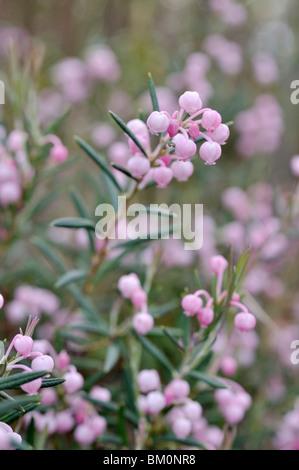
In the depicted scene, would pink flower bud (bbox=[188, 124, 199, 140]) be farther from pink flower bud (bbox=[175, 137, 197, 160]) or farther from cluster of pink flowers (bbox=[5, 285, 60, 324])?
cluster of pink flowers (bbox=[5, 285, 60, 324])

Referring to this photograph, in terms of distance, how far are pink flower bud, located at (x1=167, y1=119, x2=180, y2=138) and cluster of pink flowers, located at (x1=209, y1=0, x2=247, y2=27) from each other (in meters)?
1.11

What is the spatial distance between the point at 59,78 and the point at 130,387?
37.5 inches

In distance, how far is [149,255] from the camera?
115 centimetres

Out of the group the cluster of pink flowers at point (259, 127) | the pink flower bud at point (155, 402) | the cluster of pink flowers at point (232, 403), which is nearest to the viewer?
the pink flower bud at point (155, 402)

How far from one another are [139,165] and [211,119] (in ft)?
0.34

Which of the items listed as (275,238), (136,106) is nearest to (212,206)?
(136,106)

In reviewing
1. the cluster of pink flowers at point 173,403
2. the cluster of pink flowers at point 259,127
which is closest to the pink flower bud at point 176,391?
the cluster of pink flowers at point 173,403

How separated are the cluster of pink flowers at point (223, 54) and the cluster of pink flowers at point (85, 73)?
280 millimetres

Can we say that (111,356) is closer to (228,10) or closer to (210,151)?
(210,151)

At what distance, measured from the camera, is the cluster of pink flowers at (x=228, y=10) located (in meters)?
1.52

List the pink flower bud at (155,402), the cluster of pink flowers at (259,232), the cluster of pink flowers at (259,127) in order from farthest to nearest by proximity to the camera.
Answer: the cluster of pink flowers at (259,127) < the cluster of pink flowers at (259,232) < the pink flower bud at (155,402)

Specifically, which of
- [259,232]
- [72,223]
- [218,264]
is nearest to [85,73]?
[259,232]

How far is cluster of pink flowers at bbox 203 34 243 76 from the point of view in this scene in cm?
145

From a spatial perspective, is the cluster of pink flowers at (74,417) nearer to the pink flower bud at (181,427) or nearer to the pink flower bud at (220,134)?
the pink flower bud at (181,427)
